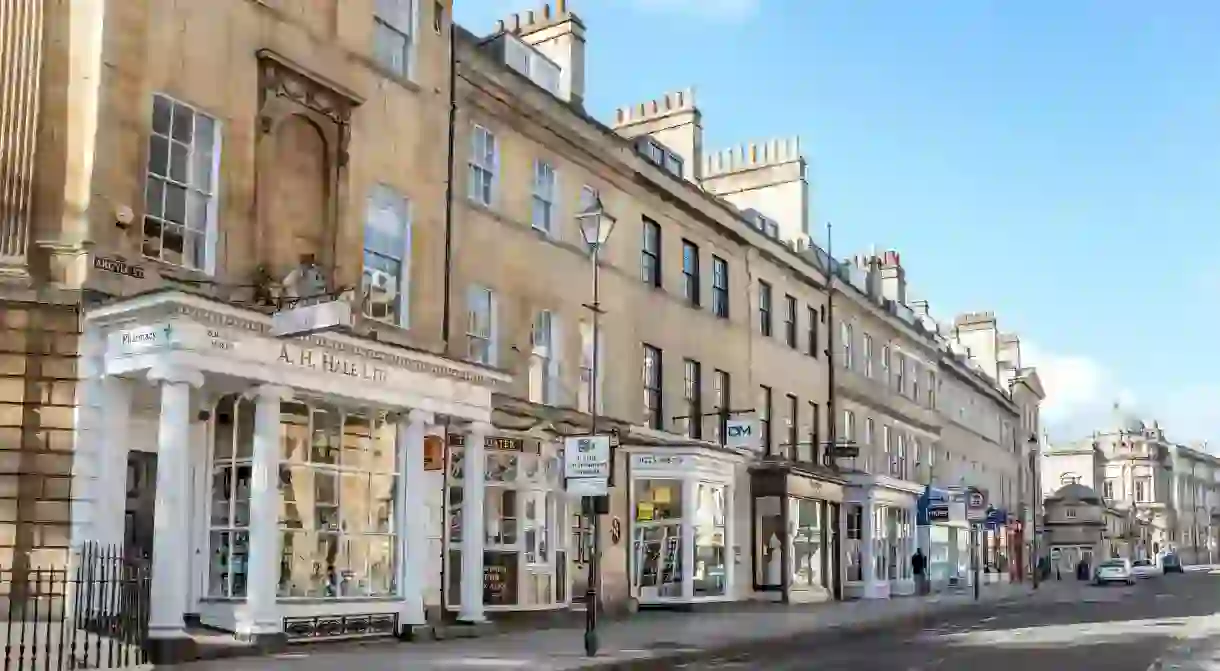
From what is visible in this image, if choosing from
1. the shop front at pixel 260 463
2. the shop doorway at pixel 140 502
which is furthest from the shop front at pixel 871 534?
the shop doorway at pixel 140 502

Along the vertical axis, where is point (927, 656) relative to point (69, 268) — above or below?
below

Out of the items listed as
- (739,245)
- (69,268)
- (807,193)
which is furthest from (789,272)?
(69,268)

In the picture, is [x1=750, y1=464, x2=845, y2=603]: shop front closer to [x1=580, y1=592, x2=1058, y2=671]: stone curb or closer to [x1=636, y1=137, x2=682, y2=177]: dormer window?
[x1=580, y1=592, x2=1058, y2=671]: stone curb

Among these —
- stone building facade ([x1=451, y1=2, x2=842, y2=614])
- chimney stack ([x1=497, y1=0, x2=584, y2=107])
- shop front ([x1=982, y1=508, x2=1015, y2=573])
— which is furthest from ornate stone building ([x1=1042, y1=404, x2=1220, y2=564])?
chimney stack ([x1=497, y1=0, x2=584, y2=107])

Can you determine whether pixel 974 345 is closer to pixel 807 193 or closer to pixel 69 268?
pixel 807 193

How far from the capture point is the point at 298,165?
59.9ft

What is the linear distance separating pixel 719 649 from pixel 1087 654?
217 inches

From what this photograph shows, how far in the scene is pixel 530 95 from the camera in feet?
78.6

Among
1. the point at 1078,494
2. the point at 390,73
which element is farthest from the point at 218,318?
the point at 1078,494

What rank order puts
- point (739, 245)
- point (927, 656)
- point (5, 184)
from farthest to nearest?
point (739, 245)
point (927, 656)
point (5, 184)

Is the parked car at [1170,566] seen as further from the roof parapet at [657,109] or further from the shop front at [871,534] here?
the roof parapet at [657,109]

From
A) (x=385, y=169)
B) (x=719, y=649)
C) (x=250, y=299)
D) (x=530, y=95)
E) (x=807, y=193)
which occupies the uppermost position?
(x=807, y=193)

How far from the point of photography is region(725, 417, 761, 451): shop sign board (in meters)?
29.8

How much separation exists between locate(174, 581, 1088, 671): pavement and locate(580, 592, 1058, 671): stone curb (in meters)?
0.02
